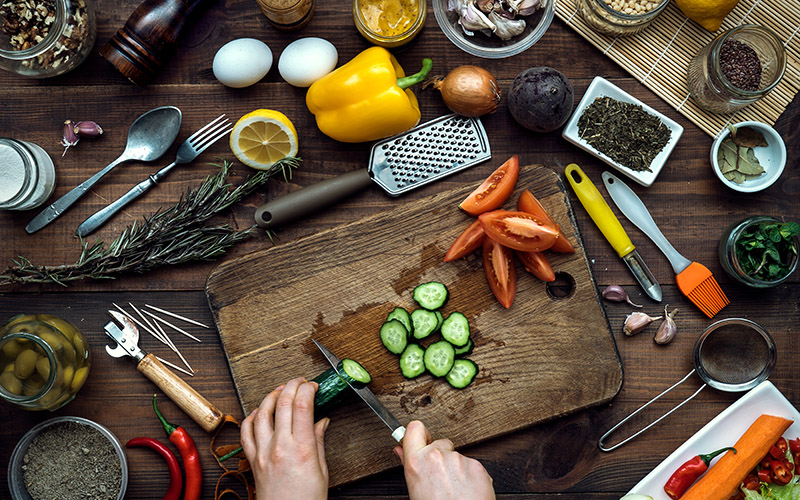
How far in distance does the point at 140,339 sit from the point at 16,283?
1.78 feet

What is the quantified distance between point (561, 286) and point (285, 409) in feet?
3.81

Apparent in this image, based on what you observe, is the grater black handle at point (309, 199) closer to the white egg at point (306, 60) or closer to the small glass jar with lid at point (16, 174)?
the white egg at point (306, 60)

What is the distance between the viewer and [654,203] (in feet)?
7.35

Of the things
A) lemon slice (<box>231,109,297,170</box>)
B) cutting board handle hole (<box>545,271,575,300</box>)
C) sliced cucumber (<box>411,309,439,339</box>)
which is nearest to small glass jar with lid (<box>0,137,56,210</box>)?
lemon slice (<box>231,109,297,170</box>)

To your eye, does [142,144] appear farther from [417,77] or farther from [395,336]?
[395,336]

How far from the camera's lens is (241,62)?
6.86ft

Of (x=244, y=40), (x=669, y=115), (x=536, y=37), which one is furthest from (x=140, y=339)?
(x=669, y=115)

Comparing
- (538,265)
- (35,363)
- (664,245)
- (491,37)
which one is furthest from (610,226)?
(35,363)

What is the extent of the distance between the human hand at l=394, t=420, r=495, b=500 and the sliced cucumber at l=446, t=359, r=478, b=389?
259 mm

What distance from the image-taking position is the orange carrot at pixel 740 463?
2098 millimetres

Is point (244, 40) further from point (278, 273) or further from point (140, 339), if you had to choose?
point (140, 339)

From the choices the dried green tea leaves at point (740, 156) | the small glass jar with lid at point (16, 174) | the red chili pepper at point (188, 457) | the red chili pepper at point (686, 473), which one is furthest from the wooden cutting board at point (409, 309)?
the small glass jar with lid at point (16, 174)

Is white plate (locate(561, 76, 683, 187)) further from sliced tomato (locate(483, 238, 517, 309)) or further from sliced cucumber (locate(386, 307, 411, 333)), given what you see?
sliced cucumber (locate(386, 307, 411, 333))

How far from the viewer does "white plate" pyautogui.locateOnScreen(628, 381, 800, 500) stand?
2.14 m
